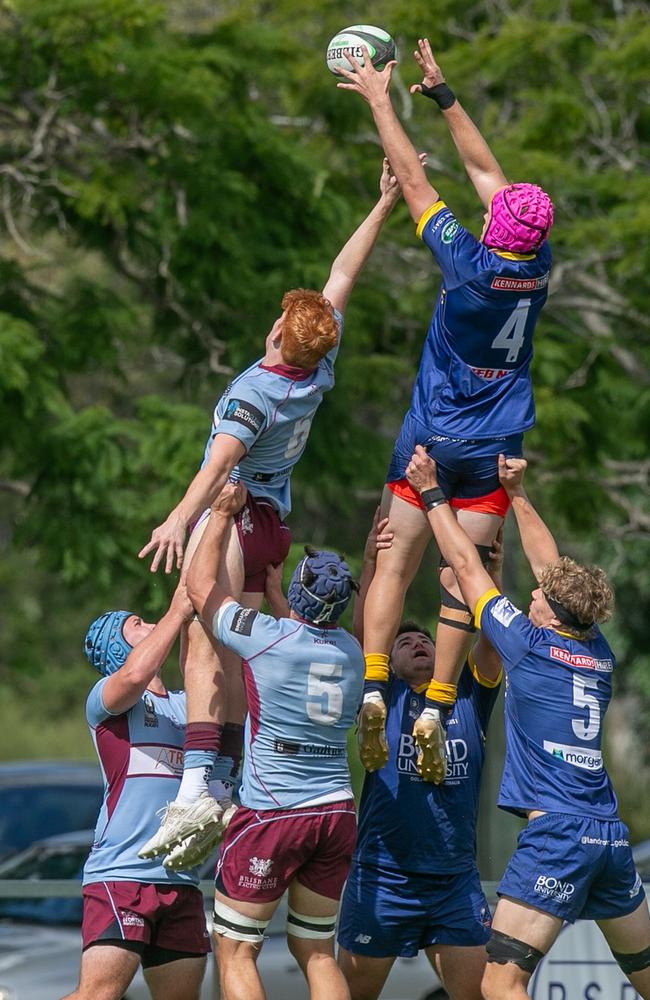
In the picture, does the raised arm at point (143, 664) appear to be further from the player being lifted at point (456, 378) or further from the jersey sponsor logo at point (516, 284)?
the jersey sponsor logo at point (516, 284)

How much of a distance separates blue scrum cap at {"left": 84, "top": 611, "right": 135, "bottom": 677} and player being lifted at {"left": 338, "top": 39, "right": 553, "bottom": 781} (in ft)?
3.06

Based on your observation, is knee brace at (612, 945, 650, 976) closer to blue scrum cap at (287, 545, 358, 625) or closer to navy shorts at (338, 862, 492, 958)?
navy shorts at (338, 862, 492, 958)

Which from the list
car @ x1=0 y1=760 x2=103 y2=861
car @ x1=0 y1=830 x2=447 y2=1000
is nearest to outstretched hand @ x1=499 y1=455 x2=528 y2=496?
car @ x1=0 y1=830 x2=447 y2=1000

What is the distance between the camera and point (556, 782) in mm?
5219

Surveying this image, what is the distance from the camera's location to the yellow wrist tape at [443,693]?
5.62 meters

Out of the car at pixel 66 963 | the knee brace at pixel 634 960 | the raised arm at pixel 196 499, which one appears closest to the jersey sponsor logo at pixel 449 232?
the raised arm at pixel 196 499

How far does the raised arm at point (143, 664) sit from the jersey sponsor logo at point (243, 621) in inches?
11.1

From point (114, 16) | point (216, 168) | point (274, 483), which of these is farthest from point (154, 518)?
point (274, 483)

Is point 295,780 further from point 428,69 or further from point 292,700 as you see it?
point 428,69

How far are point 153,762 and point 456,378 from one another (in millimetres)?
1817

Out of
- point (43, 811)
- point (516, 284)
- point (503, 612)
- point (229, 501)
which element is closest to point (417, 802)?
point (503, 612)

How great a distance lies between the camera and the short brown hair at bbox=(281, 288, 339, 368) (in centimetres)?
533

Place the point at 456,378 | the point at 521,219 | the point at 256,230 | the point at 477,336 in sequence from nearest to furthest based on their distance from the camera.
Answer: the point at 521,219 < the point at 477,336 < the point at 456,378 < the point at 256,230

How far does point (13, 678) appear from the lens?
1902cm
